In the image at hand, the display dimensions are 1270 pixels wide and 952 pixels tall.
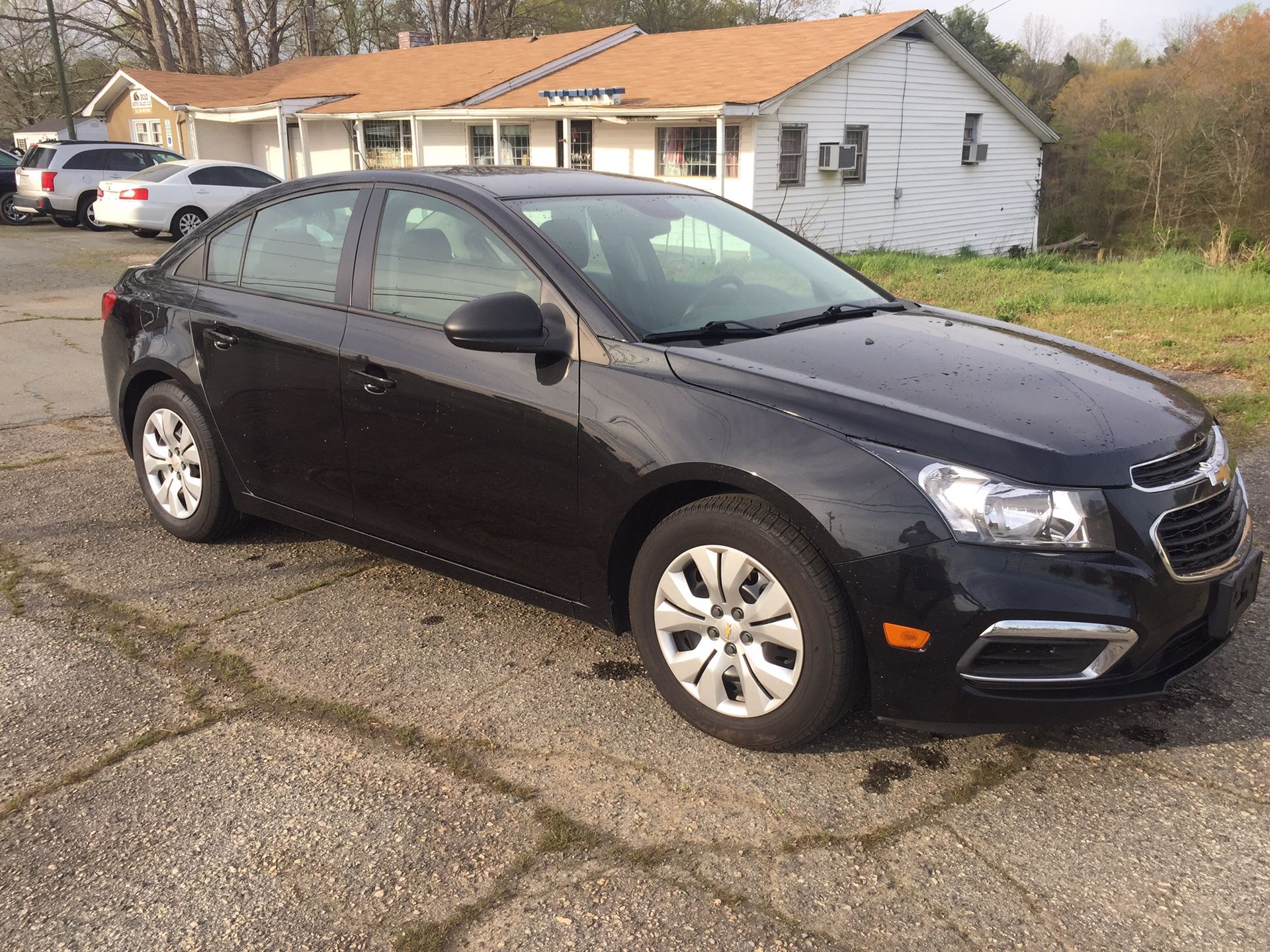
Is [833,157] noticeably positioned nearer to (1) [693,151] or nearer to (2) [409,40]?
(1) [693,151]

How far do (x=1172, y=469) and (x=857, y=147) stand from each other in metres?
22.4

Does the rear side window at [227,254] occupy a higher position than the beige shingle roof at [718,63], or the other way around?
the beige shingle roof at [718,63]

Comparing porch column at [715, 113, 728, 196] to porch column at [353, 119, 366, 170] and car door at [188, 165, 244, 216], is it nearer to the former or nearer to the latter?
car door at [188, 165, 244, 216]

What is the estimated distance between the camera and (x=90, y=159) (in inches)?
905

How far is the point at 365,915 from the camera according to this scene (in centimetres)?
247

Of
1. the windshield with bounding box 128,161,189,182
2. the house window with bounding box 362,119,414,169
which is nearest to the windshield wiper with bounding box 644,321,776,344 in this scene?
the windshield with bounding box 128,161,189,182

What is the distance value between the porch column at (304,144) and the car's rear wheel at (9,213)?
7.21 metres

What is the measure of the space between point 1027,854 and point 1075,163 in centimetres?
4993

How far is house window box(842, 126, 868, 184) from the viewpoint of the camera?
23.4 metres

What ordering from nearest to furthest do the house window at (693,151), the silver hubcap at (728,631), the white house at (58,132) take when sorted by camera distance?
the silver hubcap at (728,631), the house window at (693,151), the white house at (58,132)

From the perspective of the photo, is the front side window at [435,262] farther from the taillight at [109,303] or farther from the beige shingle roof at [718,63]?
the beige shingle roof at [718,63]

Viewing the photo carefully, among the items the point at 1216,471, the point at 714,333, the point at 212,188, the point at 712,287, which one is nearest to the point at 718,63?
the point at 212,188

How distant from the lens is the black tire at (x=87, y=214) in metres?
23.4

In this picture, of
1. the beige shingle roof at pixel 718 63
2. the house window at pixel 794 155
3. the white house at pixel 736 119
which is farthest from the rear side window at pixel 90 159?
the house window at pixel 794 155
